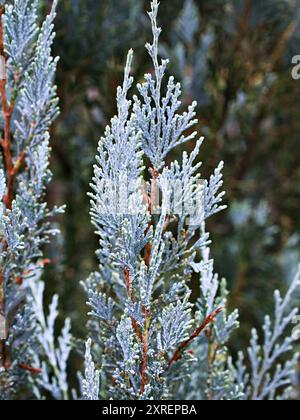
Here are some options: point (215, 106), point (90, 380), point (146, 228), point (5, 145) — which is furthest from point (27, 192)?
point (215, 106)

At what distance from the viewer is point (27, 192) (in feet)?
4.25

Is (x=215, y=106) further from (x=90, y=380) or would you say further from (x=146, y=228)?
(x=90, y=380)

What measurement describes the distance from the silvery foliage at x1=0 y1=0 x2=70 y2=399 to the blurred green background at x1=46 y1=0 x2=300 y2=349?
2.20 feet

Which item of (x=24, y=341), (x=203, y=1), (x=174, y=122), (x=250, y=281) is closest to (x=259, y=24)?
(x=203, y=1)

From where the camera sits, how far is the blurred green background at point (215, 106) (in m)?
2.04

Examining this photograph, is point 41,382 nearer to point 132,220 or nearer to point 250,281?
point 132,220

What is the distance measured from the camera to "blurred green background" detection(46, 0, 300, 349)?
2039 millimetres

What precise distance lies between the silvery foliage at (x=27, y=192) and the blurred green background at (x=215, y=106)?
2.20 ft

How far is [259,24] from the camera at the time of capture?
92.0 inches

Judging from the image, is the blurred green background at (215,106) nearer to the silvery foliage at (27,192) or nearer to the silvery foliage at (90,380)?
the silvery foliage at (27,192)

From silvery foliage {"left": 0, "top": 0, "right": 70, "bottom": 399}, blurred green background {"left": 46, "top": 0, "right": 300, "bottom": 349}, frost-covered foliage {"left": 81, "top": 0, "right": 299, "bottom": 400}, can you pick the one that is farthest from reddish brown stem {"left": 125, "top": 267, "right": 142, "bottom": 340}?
blurred green background {"left": 46, "top": 0, "right": 300, "bottom": 349}

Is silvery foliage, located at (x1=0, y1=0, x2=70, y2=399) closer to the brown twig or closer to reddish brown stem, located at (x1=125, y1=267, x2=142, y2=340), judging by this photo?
the brown twig

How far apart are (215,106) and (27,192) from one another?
3.99ft

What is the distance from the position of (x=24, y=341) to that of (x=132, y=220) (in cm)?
50
